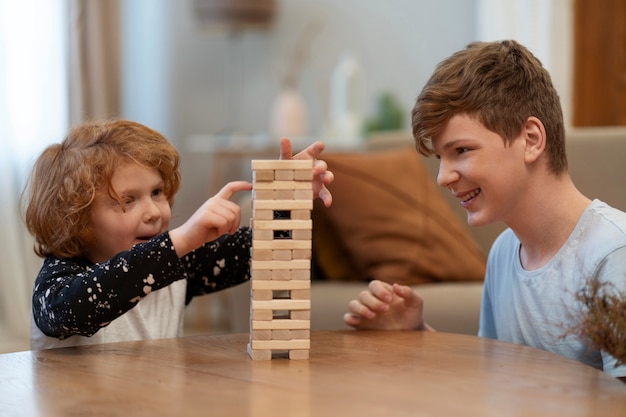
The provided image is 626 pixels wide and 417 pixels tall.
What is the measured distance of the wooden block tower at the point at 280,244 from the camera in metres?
1.16

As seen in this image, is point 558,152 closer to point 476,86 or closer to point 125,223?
→ point 476,86

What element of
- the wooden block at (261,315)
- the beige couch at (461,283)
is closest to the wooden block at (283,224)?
the wooden block at (261,315)

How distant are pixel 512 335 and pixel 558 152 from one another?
1.10 feet

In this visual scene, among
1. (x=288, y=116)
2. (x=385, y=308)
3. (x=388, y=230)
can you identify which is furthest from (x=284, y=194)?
(x=288, y=116)

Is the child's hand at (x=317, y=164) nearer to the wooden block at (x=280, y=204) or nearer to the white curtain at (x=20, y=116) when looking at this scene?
the wooden block at (x=280, y=204)

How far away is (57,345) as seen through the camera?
1.46 m

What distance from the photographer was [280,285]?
1.16 meters

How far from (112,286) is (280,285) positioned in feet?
0.89

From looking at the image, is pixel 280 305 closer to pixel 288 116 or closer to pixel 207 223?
pixel 207 223

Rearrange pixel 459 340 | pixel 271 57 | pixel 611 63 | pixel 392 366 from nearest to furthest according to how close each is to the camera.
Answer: pixel 392 366 < pixel 459 340 < pixel 611 63 < pixel 271 57

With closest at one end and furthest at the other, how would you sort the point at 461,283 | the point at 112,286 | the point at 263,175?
the point at 263,175, the point at 112,286, the point at 461,283

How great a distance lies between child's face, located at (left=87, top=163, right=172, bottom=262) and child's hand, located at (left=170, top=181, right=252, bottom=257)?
0.81 feet

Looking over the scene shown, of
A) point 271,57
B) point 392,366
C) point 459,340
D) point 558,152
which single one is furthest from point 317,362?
point 271,57

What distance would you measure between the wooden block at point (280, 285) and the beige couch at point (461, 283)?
1.20m
